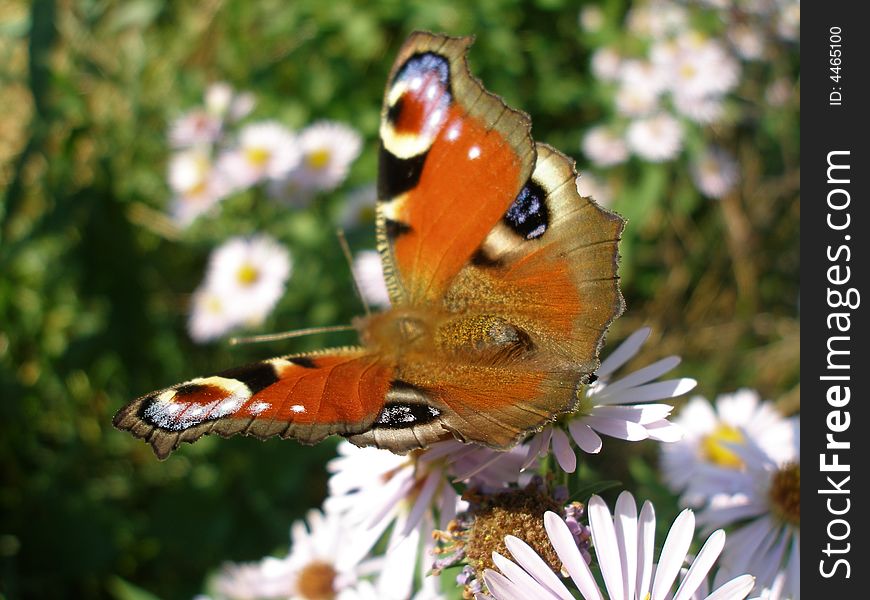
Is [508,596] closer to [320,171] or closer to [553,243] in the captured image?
[553,243]

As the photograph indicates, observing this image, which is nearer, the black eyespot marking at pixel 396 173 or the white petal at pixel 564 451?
the white petal at pixel 564 451

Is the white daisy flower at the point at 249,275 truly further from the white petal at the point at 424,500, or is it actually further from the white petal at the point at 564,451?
the white petal at the point at 564,451

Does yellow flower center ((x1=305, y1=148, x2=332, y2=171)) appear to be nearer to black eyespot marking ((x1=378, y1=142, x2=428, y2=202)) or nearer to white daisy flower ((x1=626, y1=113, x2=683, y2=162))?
white daisy flower ((x1=626, y1=113, x2=683, y2=162))

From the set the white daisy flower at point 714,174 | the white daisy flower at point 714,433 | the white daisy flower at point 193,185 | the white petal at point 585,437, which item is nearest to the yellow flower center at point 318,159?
the white daisy flower at point 193,185

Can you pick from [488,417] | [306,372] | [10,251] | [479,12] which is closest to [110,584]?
[10,251]

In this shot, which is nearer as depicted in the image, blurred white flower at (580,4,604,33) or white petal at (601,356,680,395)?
white petal at (601,356,680,395)

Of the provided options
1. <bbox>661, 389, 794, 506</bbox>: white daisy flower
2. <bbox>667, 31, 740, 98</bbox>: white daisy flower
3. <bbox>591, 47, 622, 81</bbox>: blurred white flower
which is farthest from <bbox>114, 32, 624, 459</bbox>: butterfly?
<bbox>667, 31, 740, 98</bbox>: white daisy flower

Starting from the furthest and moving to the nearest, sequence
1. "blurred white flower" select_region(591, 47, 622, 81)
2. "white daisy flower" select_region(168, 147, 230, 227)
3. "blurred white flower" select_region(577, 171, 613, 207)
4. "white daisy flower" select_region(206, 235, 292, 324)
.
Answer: "blurred white flower" select_region(591, 47, 622, 81), "blurred white flower" select_region(577, 171, 613, 207), "white daisy flower" select_region(168, 147, 230, 227), "white daisy flower" select_region(206, 235, 292, 324)
